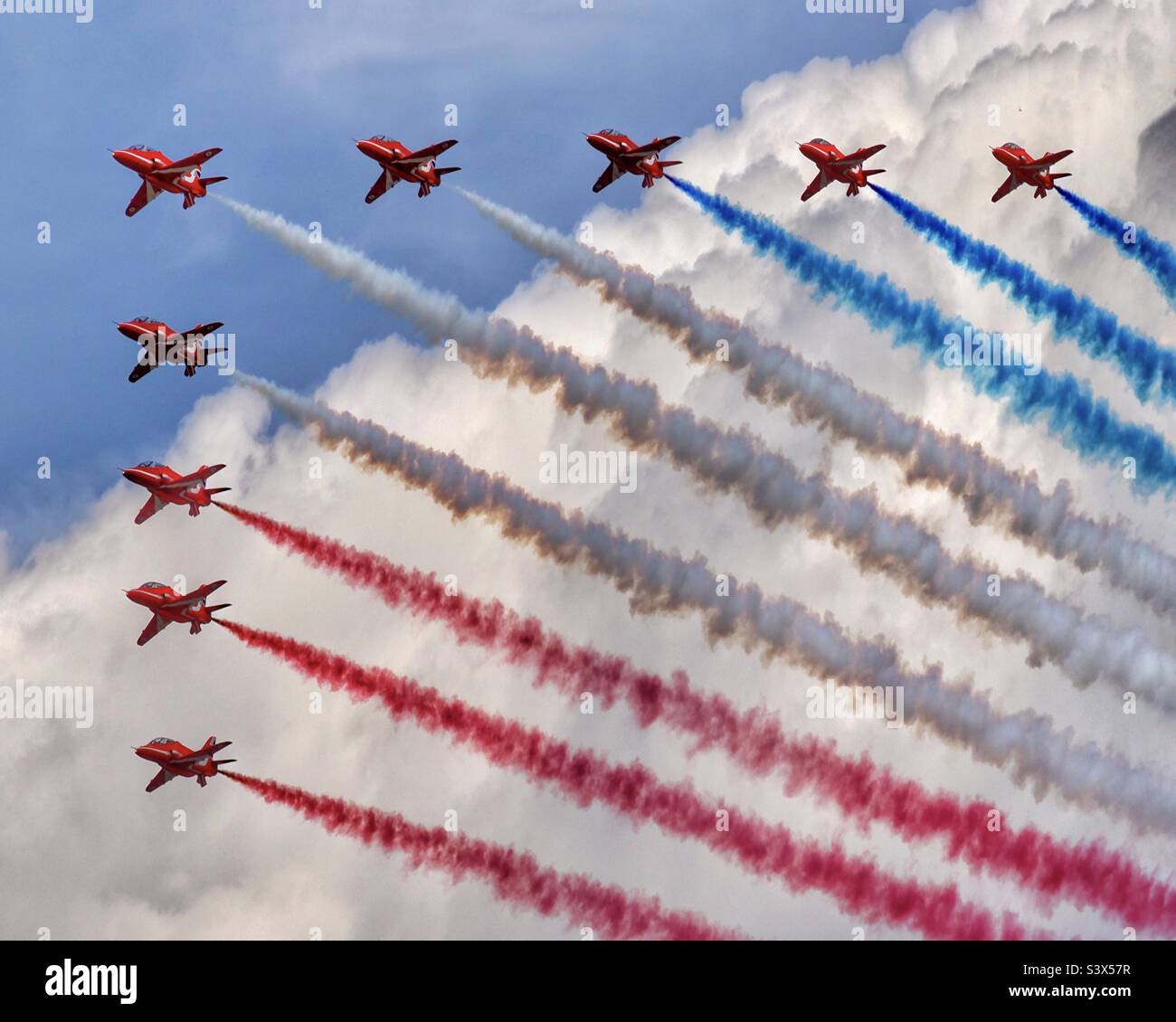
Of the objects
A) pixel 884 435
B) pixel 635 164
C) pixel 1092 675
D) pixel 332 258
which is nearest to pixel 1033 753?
pixel 1092 675

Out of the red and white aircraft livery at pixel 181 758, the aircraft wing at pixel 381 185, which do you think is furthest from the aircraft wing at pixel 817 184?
the red and white aircraft livery at pixel 181 758

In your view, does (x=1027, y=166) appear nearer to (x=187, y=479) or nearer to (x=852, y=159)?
(x=852, y=159)

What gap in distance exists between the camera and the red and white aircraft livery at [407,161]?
12081 centimetres

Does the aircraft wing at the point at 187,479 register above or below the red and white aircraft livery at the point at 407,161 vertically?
below

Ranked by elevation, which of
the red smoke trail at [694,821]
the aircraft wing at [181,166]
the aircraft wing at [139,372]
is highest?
the aircraft wing at [181,166]

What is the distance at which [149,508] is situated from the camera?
12488 cm

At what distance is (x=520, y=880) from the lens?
11919 centimetres

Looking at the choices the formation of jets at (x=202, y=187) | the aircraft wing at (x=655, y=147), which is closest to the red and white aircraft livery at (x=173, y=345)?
the formation of jets at (x=202, y=187)

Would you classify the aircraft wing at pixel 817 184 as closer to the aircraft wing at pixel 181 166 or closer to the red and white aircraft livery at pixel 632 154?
the red and white aircraft livery at pixel 632 154

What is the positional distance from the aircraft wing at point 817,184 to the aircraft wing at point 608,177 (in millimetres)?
10811

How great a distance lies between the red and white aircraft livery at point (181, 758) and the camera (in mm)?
127438
